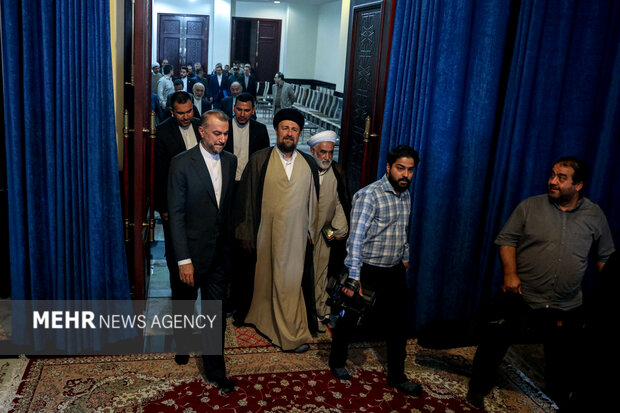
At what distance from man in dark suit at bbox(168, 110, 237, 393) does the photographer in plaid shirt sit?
0.72m

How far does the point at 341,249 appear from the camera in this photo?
4.02m

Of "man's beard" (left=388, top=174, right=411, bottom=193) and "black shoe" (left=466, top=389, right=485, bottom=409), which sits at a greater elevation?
"man's beard" (left=388, top=174, right=411, bottom=193)

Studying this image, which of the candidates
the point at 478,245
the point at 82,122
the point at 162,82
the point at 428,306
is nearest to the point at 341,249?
the point at 428,306

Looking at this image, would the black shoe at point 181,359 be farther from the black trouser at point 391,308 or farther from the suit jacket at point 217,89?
the suit jacket at point 217,89

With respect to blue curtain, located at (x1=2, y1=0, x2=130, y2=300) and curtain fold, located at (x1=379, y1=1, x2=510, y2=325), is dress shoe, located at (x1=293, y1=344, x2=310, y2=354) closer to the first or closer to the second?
curtain fold, located at (x1=379, y1=1, x2=510, y2=325)

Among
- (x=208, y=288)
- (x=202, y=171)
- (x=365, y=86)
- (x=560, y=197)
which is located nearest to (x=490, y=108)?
(x=560, y=197)

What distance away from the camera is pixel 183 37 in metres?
16.6

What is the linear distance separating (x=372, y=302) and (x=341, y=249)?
104 centimetres

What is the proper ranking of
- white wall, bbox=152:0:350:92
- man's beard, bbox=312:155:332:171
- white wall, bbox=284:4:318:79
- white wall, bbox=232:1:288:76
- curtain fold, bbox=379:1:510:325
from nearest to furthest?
curtain fold, bbox=379:1:510:325 < man's beard, bbox=312:155:332:171 < white wall, bbox=152:0:350:92 < white wall, bbox=284:4:318:79 < white wall, bbox=232:1:288:76

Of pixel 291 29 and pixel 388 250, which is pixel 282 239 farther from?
pixel 291 29

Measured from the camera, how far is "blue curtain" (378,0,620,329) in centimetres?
356

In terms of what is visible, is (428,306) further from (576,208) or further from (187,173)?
(187,173)

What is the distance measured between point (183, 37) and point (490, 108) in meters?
14.6

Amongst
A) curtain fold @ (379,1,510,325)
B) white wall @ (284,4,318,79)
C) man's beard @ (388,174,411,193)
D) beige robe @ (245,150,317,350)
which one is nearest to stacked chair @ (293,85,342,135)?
white wall @ (284,4,318,79)
